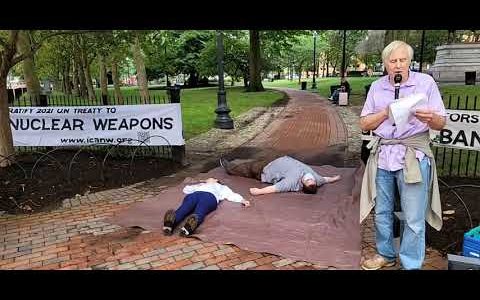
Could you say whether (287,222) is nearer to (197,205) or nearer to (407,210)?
(197,205)

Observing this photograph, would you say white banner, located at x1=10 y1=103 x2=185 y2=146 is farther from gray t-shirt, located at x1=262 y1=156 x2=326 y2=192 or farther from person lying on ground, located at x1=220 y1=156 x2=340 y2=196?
gray t-shirt, located at x1=262 y1=156 x2=326 y2=192

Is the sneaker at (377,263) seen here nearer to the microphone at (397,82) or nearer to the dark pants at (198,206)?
the microphone at (397,82)

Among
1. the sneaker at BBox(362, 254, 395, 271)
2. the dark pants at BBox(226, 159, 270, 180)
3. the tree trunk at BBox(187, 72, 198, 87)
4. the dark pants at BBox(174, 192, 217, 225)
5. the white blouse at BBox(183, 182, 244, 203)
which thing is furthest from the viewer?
the tree trunk at BBox(187, 72, 198, 87)

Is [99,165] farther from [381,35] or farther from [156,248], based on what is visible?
[381,35]

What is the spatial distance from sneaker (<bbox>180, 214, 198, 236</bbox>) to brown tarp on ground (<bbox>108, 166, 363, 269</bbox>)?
3.5 inches

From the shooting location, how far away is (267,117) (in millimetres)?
Result: 16344

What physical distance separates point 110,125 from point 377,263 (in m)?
5.71

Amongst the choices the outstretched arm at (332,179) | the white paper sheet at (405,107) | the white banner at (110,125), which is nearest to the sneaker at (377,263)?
the white paper sheet at (405,107)

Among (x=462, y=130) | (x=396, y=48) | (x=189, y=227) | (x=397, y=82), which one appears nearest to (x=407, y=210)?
(x=397, y=82)

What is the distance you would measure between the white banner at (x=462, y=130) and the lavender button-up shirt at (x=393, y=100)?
9.83ft

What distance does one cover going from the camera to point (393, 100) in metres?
3.47

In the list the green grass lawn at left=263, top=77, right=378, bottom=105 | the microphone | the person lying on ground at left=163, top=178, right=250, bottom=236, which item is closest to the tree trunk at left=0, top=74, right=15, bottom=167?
the person lying on ground at left=163, top=178, right=250, bottom=236

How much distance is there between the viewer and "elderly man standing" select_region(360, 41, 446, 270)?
3.38 metres

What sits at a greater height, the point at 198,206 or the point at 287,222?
the point at 198,206
